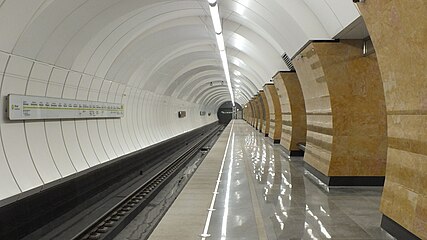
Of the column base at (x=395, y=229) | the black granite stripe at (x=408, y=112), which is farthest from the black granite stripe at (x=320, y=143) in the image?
the black granite stripe at (x=408, y=112)

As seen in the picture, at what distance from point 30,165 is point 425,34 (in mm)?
7586

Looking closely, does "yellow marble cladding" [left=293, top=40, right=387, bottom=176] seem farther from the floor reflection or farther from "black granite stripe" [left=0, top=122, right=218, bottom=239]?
"black granite stripe" [left=0, top=122, right=218, bottom=239]

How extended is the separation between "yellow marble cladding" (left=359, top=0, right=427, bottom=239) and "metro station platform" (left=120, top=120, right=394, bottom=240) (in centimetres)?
70

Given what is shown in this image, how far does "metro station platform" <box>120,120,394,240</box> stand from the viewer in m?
5.04

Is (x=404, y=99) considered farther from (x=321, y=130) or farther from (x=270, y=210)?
(x=321, y=130)

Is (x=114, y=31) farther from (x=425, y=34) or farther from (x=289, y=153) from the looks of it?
(x=425, y=34)

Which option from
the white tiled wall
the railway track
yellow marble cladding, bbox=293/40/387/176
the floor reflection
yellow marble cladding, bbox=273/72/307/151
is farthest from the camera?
yellow marble cladding, bbox=273/72/307/151

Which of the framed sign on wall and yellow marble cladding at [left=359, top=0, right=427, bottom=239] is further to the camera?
the framed sign on wall

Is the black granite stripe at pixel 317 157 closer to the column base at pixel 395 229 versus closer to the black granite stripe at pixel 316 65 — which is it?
the black granite stripe at pixel 316 65

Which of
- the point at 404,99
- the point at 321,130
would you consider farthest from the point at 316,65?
the point at 404,99

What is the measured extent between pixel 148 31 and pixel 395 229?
11.4 meters

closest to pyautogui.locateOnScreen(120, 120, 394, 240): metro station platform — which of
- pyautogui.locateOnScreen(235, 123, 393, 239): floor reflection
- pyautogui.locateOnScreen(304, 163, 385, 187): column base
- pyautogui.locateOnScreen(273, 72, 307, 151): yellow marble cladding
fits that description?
pyautogui.locateOnScreen(235, 123, 393, 239): floor reflection

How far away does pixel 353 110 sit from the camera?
798 cm

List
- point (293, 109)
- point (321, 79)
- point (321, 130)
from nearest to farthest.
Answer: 1. point (321, 79)
2. point (321, 130)
3. point (293, 109)
